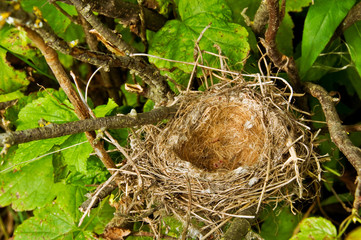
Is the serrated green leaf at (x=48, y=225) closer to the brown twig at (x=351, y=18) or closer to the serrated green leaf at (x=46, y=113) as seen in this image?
the serrated green leaf at (x=46, y=113)

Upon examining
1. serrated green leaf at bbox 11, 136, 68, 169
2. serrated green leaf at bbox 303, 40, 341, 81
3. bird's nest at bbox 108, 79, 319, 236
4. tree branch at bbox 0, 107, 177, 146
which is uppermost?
tree branch at bbox 0, 107, 177, 146

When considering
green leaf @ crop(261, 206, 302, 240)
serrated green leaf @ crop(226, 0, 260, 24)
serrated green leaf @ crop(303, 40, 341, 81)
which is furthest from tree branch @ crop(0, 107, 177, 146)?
green leaf @ crop(261, 206, 302, 240)

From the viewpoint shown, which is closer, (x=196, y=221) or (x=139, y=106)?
(x=196, y=221)

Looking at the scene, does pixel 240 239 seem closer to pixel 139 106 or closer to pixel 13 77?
pixel 139 106

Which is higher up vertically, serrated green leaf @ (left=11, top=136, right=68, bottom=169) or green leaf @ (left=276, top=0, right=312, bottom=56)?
green leaf @ (left=276, top=0, right=312, bottom=56)

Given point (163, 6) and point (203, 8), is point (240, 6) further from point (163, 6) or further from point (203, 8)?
point (163, 6)

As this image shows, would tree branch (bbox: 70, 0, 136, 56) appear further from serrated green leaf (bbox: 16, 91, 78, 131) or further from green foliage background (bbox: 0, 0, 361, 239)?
serrated green leaf (bbox: 16, 91, 78, 131)

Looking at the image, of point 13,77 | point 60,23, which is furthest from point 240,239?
point 13,77

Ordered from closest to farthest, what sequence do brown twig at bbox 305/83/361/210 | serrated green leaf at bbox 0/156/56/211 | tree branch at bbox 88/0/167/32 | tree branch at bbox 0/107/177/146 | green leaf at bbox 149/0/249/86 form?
tree branch at bbox 0/107/177/146 → brown twig at bbox 305/83/361/210 → tree branch at bbox 88/0/167/32 → green leaf at bbox 149/0/249/86 → serrated green leaf at bbox 0/156/56/211
